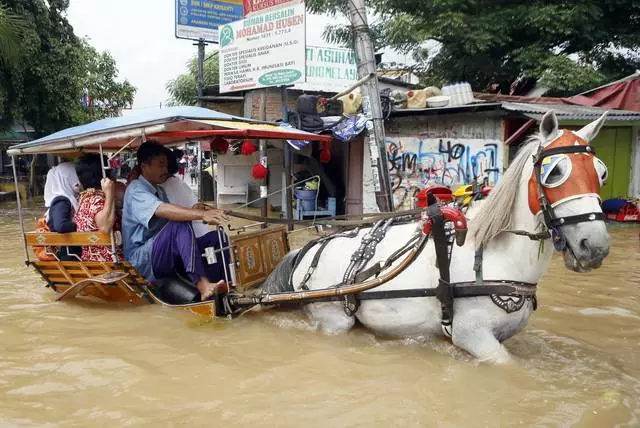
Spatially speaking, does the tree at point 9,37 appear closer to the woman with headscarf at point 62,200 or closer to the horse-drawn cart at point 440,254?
the woman with headscarf at point 62,200

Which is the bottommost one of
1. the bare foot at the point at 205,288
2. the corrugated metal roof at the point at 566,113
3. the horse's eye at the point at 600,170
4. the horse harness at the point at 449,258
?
the bare foot at the point at 205,288

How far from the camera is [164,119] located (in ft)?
13.1

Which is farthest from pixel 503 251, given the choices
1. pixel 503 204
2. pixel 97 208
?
pixel 97 208

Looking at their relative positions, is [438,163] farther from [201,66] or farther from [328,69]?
[201,66]

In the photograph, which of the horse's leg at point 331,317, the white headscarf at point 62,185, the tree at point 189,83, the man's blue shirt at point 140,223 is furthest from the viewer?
the tree at point 189,83

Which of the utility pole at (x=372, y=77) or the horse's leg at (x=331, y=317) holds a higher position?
the utility pole at (x=372, y=77)

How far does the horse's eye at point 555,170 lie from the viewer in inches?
110

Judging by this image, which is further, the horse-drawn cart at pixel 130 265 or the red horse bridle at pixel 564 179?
the horse-drawn cart at pixel 130 265

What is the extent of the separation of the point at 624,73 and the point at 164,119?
1261 cm

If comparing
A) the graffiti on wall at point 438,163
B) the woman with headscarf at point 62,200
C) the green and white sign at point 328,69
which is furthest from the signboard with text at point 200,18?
the woman with headscarf at point 62,200

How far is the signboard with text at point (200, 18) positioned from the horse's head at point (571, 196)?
1414cm

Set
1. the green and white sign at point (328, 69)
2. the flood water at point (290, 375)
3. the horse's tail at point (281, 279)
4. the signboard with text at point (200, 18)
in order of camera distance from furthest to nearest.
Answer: the signboard with text at point (200, 18) < the green and white sign at point (328, 69) < the horse's tail at point (281, 279) < the flood water at point (290, 375)

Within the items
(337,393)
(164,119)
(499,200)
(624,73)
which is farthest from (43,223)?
(624,73)

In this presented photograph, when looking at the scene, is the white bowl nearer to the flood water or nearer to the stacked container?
the stacked container
